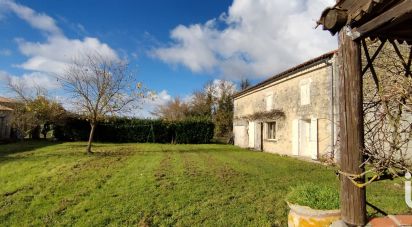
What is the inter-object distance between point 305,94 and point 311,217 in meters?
11.9

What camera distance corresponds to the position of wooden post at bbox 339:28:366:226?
2.86m

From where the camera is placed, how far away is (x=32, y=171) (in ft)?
31.8

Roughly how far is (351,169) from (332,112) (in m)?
10.0

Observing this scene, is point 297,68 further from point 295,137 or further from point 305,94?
point 295,137

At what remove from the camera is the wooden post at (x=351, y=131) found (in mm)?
2863

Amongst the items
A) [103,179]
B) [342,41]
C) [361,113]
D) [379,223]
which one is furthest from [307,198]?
[103,179]

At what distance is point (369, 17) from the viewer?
2.81 m

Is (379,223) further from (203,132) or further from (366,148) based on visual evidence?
(203,132)

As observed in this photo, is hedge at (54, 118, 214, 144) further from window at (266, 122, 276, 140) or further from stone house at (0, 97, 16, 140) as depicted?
window at (266, 122, 276, 140)

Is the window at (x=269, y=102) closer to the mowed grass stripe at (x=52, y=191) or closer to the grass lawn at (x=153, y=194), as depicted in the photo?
the grass lawn at (x=153, y=194)

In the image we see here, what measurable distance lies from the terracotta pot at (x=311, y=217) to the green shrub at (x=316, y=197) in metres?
0.10

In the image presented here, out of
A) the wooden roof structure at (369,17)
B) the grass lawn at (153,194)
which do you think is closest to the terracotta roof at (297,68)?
the grass lawn at (153,194)

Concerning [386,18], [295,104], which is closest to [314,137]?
[295,104]

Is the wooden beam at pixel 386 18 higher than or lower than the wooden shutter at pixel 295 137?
higher
